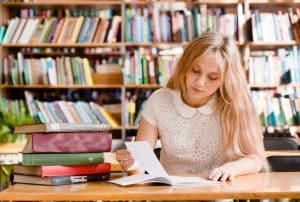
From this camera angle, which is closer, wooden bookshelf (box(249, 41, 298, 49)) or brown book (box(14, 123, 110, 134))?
brown book (box(14, 123, 110, 134))

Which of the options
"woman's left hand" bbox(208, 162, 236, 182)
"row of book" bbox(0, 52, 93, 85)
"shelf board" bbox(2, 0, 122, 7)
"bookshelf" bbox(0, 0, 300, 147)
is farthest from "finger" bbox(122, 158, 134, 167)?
"shelf board" bbox(2, 0, 122, 7)

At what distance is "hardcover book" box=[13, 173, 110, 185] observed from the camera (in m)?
1.74

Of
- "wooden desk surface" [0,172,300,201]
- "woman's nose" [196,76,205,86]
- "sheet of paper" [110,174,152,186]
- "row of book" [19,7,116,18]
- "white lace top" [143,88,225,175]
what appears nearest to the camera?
"wooden desk surface" [0,172,300,201]

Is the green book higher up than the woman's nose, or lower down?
lower down

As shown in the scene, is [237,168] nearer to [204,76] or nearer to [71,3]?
[204,76]

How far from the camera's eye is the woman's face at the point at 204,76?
2135mm

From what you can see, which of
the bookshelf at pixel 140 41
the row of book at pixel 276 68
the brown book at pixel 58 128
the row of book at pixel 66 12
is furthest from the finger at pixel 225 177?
the row of book at pixel 66 12

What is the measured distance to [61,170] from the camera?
5.77 feet

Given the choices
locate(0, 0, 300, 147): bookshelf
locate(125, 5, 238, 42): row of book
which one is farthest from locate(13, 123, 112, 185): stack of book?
locate(125, 5, 238, 42): row of book

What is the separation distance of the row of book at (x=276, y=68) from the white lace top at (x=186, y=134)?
2785mm

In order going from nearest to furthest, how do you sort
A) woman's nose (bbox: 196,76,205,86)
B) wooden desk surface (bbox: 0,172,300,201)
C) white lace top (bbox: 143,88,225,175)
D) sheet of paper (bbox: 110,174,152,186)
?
1. wooden desk surface (bbox: 0,172,300,201)
2. sheet of paper (bbox: 110,174,152,186)
3. woman's nose (bbox: 196,76,205,86)
4. white lace top (bbox: 143,88,225,175)

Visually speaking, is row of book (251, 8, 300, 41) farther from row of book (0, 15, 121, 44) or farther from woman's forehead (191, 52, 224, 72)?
woman's forehead (191, 52, 224, 72)

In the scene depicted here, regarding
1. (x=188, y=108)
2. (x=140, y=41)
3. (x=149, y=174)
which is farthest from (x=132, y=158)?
(x=140, y=41)

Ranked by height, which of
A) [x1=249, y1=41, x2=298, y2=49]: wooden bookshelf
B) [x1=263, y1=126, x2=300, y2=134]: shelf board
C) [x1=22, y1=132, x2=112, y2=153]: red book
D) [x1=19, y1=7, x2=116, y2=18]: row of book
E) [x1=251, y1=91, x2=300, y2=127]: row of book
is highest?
[x1=19, y1=7, x2=116, y2=18]: row of book
